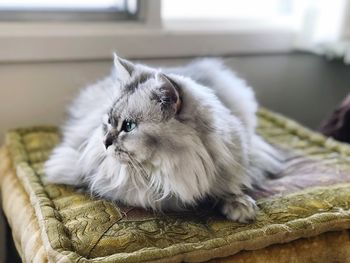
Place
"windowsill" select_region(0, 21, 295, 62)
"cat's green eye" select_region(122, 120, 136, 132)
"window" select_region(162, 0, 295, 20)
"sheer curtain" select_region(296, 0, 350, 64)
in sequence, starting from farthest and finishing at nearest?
"window" select_region(162, 0, 295, 20)
"sheer curtain" select_region(296, 0, 350, 64)
"windowsill" select_region(0, 21, 295, 62)
"cat's green eye" select_region(122, 120, 136, 132)

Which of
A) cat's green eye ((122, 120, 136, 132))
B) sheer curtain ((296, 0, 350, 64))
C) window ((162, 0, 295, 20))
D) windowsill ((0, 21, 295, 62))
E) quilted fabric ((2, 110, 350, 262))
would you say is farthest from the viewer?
window ((162, 0, 295, 20))

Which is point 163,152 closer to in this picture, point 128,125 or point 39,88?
point 128,125

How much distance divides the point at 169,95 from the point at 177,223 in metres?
0.27

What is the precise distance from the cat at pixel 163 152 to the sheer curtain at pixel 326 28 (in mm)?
774

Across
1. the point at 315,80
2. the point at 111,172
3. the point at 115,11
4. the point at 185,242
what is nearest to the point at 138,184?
the point at 111,172

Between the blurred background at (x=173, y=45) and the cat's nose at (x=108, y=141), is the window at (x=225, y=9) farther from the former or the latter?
the cat's nose at (x=108, y=141)

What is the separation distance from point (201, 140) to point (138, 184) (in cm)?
17

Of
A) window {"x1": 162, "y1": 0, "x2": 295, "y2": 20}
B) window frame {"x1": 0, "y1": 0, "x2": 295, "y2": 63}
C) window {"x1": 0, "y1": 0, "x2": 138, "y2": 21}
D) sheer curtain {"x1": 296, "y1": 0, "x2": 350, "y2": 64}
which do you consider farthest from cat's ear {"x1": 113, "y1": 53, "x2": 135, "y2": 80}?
sheer curtain {"x1": 296, "y1": 0, "x2": 350, "y2": 64}

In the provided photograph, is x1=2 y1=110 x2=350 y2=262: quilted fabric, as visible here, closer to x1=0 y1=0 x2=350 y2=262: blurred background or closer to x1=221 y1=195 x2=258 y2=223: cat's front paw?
x1=221 y1=195 x2=258 y2=223: cat's front paw

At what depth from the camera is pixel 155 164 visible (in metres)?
1.02

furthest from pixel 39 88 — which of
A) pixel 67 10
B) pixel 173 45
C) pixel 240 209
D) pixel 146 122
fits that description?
pixel 240 209

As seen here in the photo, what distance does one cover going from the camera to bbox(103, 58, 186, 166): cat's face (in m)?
0.98

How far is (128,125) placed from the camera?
1032mm

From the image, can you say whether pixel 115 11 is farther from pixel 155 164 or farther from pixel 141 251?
pixel 141 251
